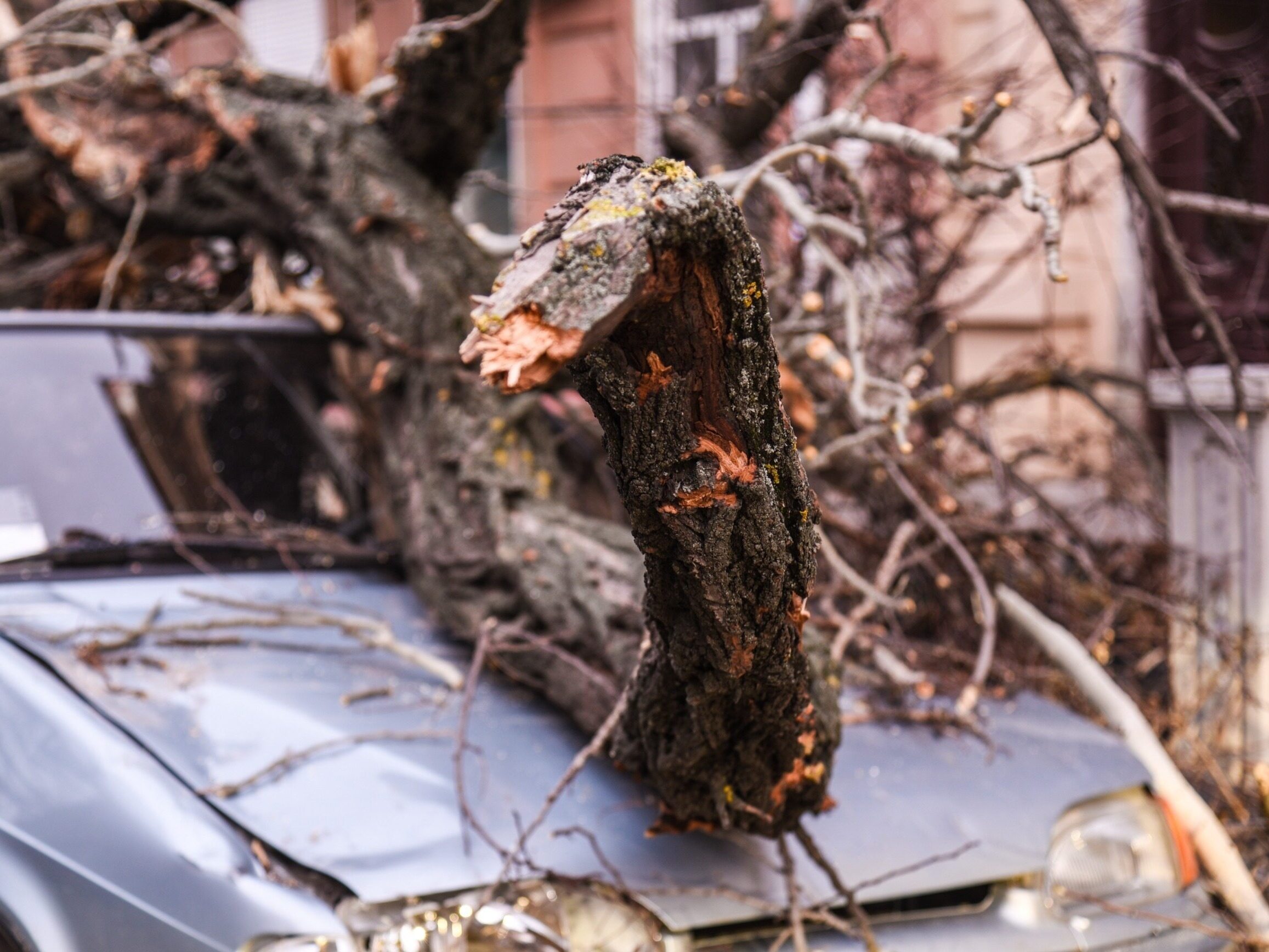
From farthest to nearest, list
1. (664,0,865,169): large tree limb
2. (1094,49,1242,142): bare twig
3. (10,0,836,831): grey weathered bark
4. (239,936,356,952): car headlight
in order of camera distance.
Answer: (664,0,865,169): large tree limb → (1094,49,1242,142): bare twig → (239,936,356,952): car headlight → (10,0,836,831): grey weathered bark

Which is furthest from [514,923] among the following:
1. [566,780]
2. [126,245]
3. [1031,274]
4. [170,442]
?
[1031,274]

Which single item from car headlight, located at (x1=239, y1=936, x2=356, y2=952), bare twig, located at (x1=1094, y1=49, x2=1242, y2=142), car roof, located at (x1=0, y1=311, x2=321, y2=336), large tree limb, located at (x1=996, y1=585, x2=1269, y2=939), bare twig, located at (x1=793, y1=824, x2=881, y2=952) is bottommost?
large tree limb, located at (x1=996, y1=585, x2=1269, y2=939)

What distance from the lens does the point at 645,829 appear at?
7.23 feet

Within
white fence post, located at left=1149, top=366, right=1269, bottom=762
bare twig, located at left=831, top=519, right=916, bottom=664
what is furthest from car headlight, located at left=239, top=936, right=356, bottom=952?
white fence post, located at left=1149, top=366, right=1269, bottom=762

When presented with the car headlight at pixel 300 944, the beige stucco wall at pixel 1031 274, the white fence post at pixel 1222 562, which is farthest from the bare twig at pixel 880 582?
the beige stucco wall at pixel 1031 274

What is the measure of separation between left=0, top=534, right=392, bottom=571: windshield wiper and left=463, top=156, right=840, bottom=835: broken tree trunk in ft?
4.52

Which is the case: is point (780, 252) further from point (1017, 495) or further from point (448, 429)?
point (448, 429)

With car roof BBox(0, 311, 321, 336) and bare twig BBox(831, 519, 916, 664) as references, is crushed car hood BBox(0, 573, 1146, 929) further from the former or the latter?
car roof BBox(0, 311, 321, 336)

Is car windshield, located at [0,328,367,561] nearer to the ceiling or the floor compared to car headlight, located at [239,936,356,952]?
nearer to the ceiling

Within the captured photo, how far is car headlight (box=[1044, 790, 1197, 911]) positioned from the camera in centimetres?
240

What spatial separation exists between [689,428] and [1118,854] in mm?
1611

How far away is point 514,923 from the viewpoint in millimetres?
1972

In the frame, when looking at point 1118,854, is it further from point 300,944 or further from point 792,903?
point 300,944

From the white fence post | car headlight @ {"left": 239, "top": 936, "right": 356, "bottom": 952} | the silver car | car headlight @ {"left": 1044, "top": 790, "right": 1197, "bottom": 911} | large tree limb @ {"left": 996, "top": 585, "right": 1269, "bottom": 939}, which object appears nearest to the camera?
car headlight @ {"left": 239, "top": 936, "right": 356, "bottom": 952}
